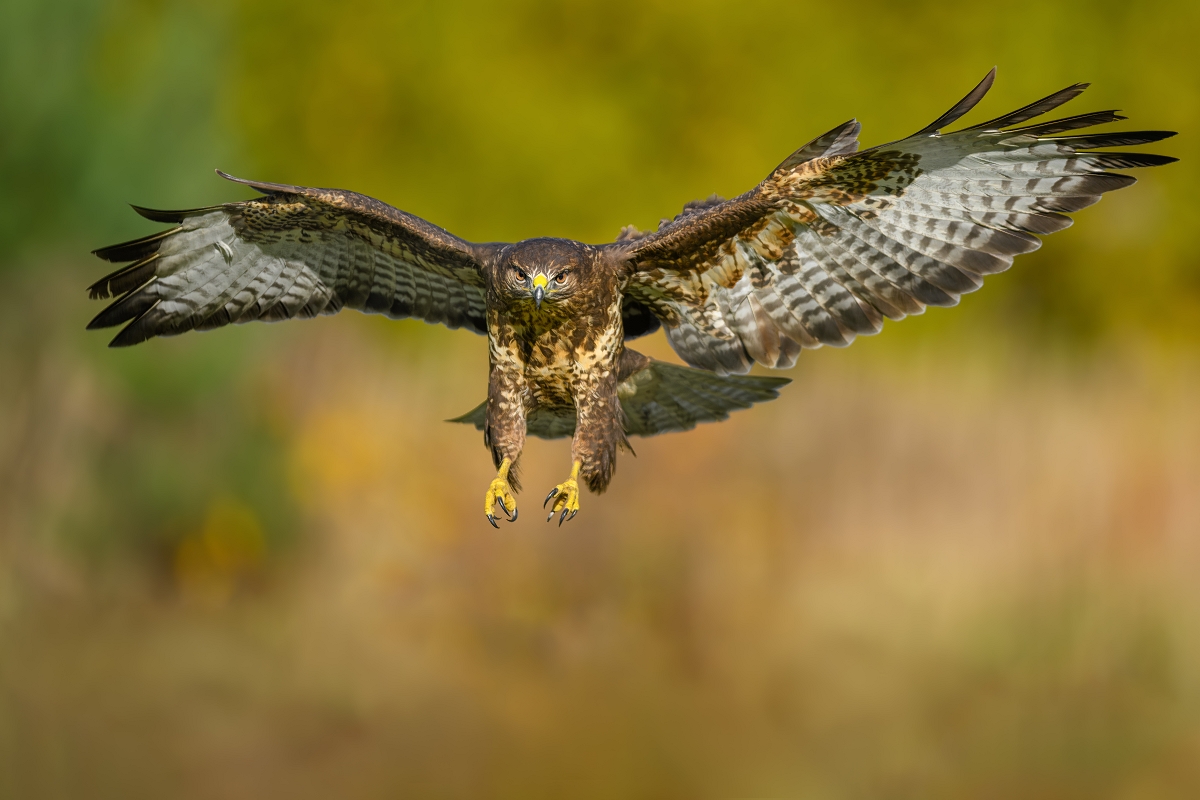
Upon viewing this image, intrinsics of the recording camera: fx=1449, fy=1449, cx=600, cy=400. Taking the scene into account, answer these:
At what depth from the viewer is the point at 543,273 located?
20.4 ft

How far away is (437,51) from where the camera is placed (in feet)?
74.2

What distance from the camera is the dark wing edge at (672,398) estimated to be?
755 centimetres

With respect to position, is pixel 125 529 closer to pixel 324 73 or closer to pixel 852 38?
pixel 324 73

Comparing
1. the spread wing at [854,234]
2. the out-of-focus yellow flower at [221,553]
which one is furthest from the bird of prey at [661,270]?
the out-of-focus yellow flower at [221,553]

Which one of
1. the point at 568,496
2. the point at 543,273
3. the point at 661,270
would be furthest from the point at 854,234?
the point at 568,496

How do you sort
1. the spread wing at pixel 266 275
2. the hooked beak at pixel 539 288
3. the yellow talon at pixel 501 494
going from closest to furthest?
the hooked beak at pixel 539 288
the yellow talon at pixel 501 494
the spread wing at pixel 266 275

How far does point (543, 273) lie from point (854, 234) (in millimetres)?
1577

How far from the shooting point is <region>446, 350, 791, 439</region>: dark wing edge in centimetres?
755

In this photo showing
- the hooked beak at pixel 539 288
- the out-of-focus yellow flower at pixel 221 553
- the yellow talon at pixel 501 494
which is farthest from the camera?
the out-of-focus yellow flower at pixel 221 553

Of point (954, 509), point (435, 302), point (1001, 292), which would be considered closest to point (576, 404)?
point (435, 302)

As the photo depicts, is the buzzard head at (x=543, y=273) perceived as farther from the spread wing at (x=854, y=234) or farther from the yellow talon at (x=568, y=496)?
the yellow talon at (x=568, y=496)

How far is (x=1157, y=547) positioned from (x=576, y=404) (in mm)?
8621

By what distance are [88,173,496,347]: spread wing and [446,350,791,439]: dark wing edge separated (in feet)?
2.52

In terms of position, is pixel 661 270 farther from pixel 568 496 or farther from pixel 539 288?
pixel 568 496
